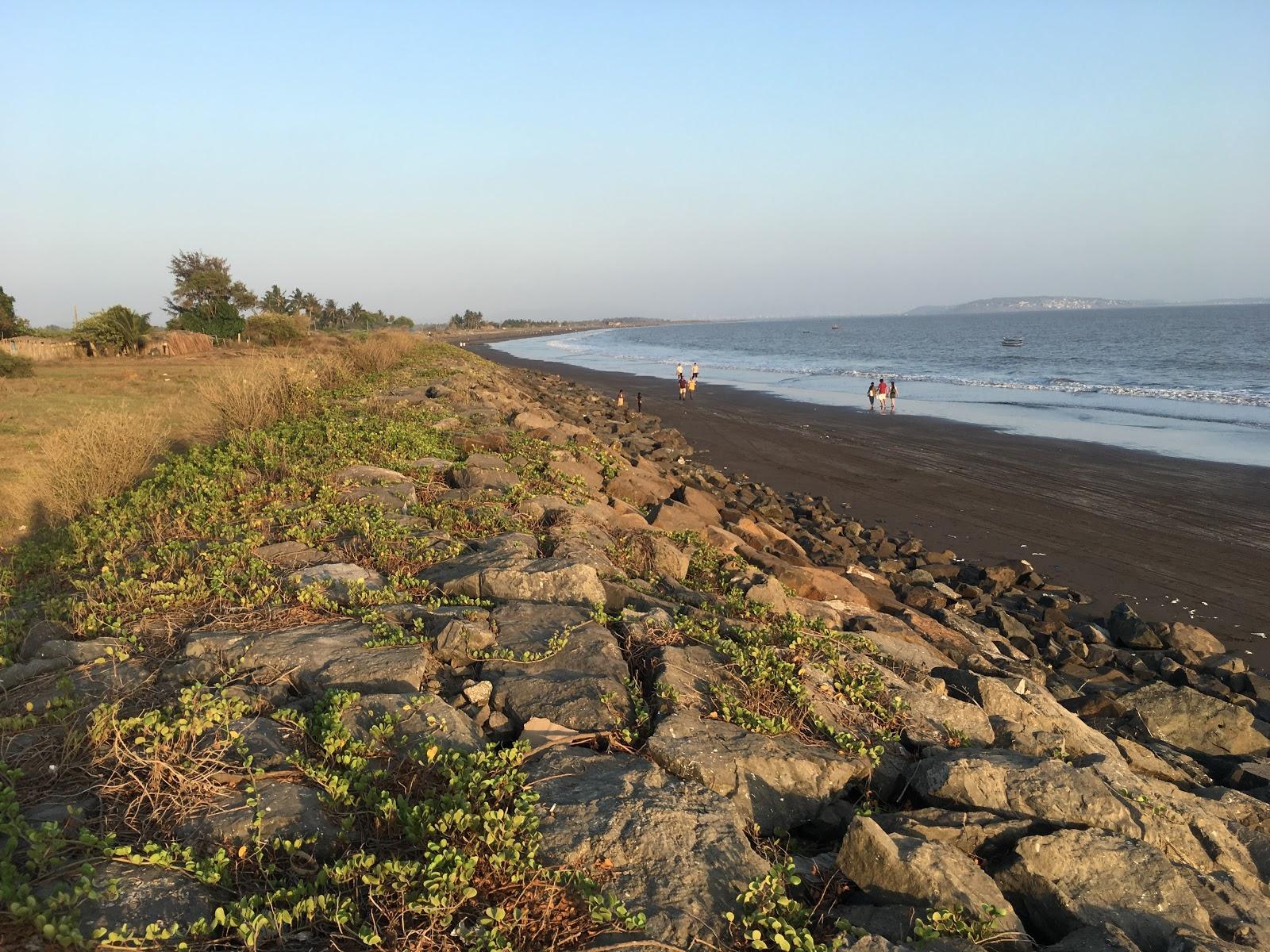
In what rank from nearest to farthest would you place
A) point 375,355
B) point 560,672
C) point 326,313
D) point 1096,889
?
point 1096,889 < point 560,672 < point 375,355 < point 326,313

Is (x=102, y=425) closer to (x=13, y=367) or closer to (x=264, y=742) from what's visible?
(x=264, y=742)

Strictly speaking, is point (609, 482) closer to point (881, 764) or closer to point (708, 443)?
point (881, 764)

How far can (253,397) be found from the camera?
1130 cm

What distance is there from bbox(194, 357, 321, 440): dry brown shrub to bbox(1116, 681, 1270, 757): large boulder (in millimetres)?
10613

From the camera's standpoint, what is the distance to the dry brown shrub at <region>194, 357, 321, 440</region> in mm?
11016

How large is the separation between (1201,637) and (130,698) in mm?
10546

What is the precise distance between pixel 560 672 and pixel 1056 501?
559 inches

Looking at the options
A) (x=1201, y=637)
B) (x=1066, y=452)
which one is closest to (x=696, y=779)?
(x=1201, y=637)

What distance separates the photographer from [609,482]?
10.7 m

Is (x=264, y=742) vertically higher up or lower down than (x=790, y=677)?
higher up

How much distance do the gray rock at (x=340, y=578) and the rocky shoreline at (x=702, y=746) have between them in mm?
29

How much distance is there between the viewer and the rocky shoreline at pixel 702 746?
2.84 metres

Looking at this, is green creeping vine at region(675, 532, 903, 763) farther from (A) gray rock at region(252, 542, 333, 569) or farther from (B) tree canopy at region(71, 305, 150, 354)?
(B) tree canopy at region(71, 305, 150, 354)

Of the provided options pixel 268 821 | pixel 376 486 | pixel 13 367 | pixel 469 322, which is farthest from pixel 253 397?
pixel 469 322
